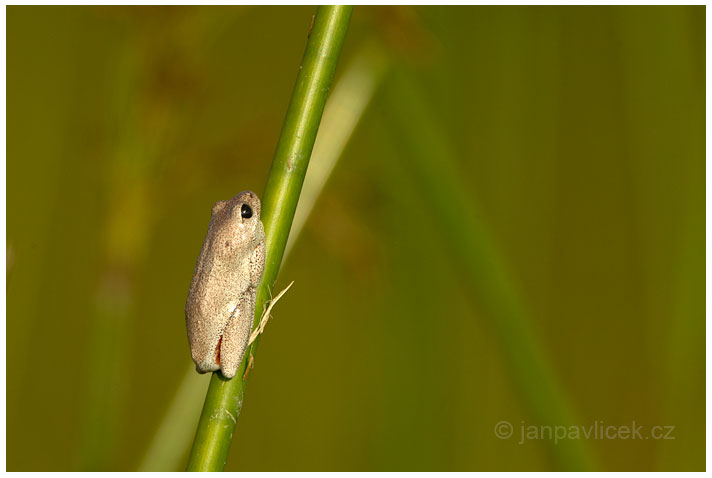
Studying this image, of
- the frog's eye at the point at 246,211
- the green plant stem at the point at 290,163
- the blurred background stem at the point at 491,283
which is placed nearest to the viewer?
the green plant stem at the point at 290,163

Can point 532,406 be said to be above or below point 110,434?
above

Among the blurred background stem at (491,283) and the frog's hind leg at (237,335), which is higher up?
the blurred background stem at (491,283)

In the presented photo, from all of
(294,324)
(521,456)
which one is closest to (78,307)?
(294,324)

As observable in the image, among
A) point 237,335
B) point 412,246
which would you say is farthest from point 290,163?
point 412,246

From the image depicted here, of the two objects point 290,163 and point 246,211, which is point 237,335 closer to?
point 246,211

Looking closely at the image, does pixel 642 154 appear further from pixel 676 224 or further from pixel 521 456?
pixel 521 456

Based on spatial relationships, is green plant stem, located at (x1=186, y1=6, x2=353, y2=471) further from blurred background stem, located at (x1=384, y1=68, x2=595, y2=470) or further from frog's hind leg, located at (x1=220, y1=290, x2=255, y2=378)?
blurred background stem, located at (x1=384, y1=68, x2=595, y2=470)

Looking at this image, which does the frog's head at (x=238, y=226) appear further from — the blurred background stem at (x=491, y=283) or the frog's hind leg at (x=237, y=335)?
the blurred background stem at (x=491, y=283)

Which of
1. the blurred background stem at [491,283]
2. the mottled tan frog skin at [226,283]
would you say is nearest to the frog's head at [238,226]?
the mottled tan frog skin at [226,283]
